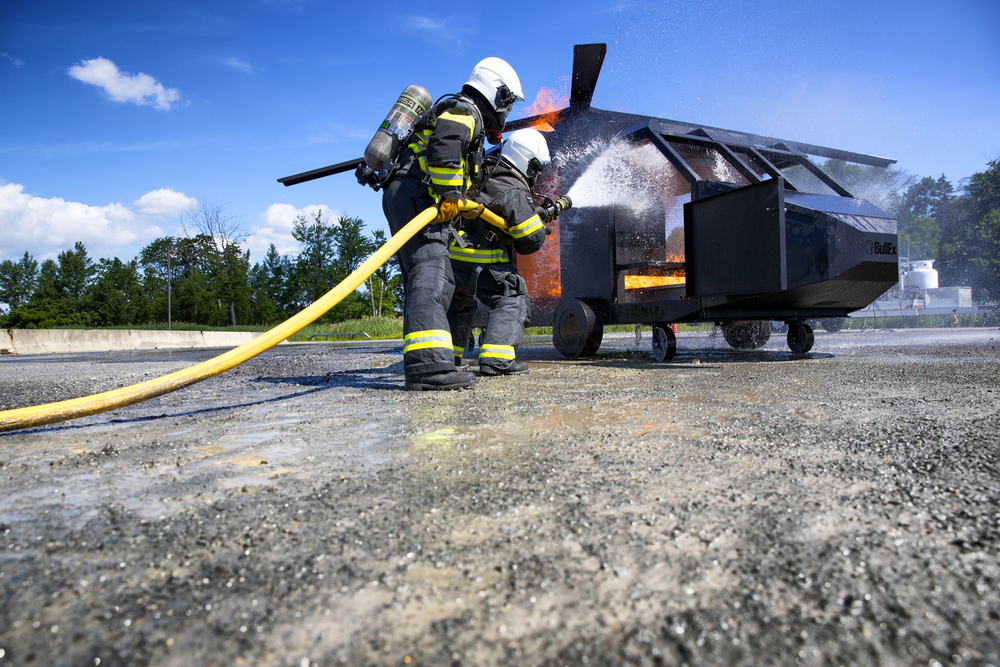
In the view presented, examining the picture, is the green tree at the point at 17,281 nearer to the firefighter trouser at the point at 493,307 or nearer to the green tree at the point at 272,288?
the green tree at the point at 272,288

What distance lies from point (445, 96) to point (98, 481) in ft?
10.4

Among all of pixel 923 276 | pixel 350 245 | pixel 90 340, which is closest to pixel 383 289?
pixel 350 245

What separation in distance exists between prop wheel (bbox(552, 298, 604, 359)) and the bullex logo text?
2.24m

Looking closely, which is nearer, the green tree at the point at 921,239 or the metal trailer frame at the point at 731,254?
the metal trailer frame at the point at 731,254

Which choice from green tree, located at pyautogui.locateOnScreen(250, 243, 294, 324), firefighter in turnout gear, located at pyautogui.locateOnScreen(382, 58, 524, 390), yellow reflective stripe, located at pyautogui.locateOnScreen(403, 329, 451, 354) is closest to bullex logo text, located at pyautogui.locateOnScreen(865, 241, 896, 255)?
firefighter in turnout gear, located at pyautogui.locateOnScreen(382, 58, 524, 390)

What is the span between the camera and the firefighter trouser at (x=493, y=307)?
14.7ft

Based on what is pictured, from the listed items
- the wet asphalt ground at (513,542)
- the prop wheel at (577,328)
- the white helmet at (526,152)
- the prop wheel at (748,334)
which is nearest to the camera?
the wet asphalt ground at (513,542)

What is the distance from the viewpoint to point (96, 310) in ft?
119

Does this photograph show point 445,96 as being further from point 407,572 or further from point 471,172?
point 407,572

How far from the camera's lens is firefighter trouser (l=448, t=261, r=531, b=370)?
449cm

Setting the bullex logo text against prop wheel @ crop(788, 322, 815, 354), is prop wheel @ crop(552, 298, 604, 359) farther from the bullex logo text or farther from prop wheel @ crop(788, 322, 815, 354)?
the bullex logo text

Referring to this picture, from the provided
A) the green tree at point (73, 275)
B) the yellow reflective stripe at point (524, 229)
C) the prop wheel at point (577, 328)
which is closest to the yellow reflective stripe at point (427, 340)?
the yellow reflective stripe at point (524, 229)

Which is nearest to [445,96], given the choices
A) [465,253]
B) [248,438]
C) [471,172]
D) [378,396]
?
[471,172]

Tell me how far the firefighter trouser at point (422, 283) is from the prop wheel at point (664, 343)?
232 cm
